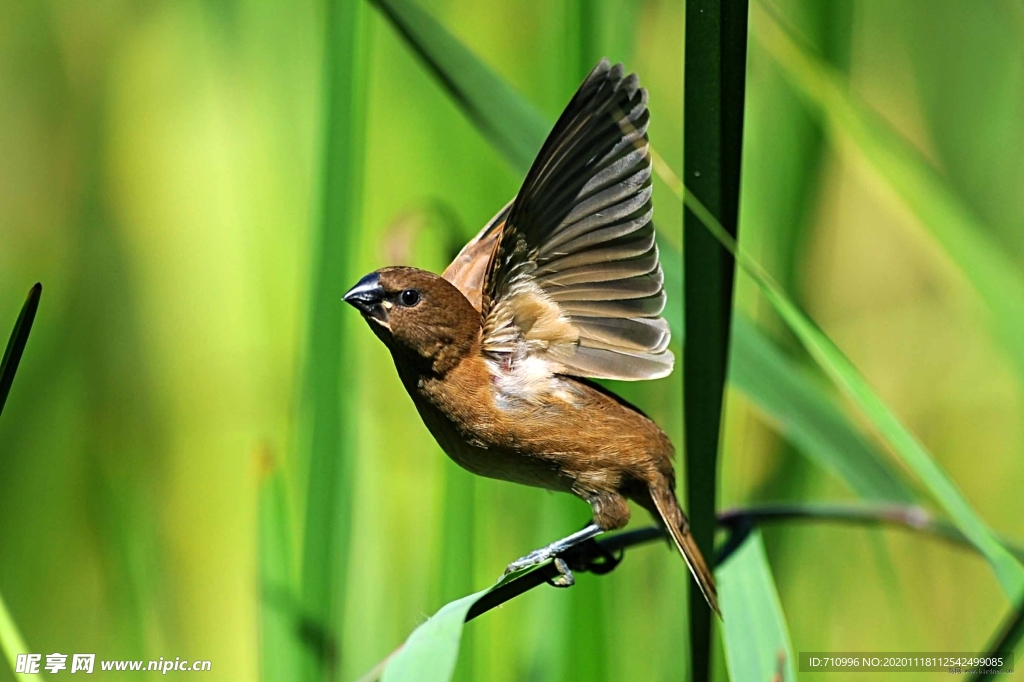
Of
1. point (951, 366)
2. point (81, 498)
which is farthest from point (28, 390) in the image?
point (951, 366)

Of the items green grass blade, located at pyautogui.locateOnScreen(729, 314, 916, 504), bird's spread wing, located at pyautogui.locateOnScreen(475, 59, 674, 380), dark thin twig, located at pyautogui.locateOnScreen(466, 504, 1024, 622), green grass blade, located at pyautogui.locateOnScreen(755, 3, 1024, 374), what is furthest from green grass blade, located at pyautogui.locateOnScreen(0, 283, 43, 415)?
green grass blade, located at pyautogui.locateOnScreen(755, 3, 1024, 374)

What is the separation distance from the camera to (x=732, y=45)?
1.34 m

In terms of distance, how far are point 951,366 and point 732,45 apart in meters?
2.45

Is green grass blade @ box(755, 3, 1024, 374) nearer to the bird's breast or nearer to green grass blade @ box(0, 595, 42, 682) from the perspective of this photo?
the bird's breast

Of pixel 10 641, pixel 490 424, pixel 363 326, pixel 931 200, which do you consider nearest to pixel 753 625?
pixel 490 424

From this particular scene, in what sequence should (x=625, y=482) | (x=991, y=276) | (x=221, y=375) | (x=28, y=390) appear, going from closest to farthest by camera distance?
(x=991, y=276), (x=625, y=482), (x=28, y=390), (x=221, y=375)

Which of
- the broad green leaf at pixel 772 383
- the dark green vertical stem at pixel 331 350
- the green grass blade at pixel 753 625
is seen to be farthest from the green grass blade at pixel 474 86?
the green grass blade at pixel 753 625

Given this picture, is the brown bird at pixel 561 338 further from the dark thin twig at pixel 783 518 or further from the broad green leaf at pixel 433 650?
the broad green leaf at pixel 433 650

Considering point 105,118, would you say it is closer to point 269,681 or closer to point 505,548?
point 505,548

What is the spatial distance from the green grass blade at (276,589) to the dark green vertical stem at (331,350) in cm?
3

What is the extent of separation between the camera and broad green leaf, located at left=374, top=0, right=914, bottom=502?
1.71m

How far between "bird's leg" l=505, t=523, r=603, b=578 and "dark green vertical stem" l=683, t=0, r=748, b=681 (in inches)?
16.9

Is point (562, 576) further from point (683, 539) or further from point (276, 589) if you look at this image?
point (276, 589)

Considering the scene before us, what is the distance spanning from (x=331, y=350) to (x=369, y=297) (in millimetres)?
156
